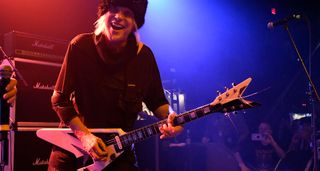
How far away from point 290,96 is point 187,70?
8.86 ft

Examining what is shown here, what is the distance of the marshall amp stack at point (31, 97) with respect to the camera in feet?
13.5

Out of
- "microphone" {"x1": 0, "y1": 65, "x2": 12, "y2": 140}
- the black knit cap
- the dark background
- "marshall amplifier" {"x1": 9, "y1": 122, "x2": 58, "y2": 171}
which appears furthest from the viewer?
the dark background

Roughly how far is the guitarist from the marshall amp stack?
1.31m

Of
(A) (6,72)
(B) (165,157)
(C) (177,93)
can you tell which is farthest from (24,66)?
(C) (177,93)

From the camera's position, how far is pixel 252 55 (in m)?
10.6

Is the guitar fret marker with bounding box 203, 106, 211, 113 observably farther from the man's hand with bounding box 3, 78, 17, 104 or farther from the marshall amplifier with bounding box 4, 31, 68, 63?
the marshall amplifier with bounding box 4, 31, 68, 63

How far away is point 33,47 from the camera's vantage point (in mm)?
4316

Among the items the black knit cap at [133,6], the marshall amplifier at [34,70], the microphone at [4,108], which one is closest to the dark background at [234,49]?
the marshall amplifier at [34,70]

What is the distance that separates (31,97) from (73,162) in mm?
1620

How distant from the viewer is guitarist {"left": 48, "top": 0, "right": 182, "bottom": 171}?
2.86 m

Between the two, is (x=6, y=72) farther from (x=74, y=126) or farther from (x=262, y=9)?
(x=262, y=9)

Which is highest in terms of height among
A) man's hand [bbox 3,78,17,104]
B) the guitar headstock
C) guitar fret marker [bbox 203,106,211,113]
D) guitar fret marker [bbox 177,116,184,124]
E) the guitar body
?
man's hand [bbox 3,78,17,104]

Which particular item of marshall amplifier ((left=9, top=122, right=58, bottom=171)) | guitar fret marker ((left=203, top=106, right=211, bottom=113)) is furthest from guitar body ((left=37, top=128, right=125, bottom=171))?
marshall amplifier ((left=9, top=122, right=58, bottom=171))

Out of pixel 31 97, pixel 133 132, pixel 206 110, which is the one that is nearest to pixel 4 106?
pixel 133 132
